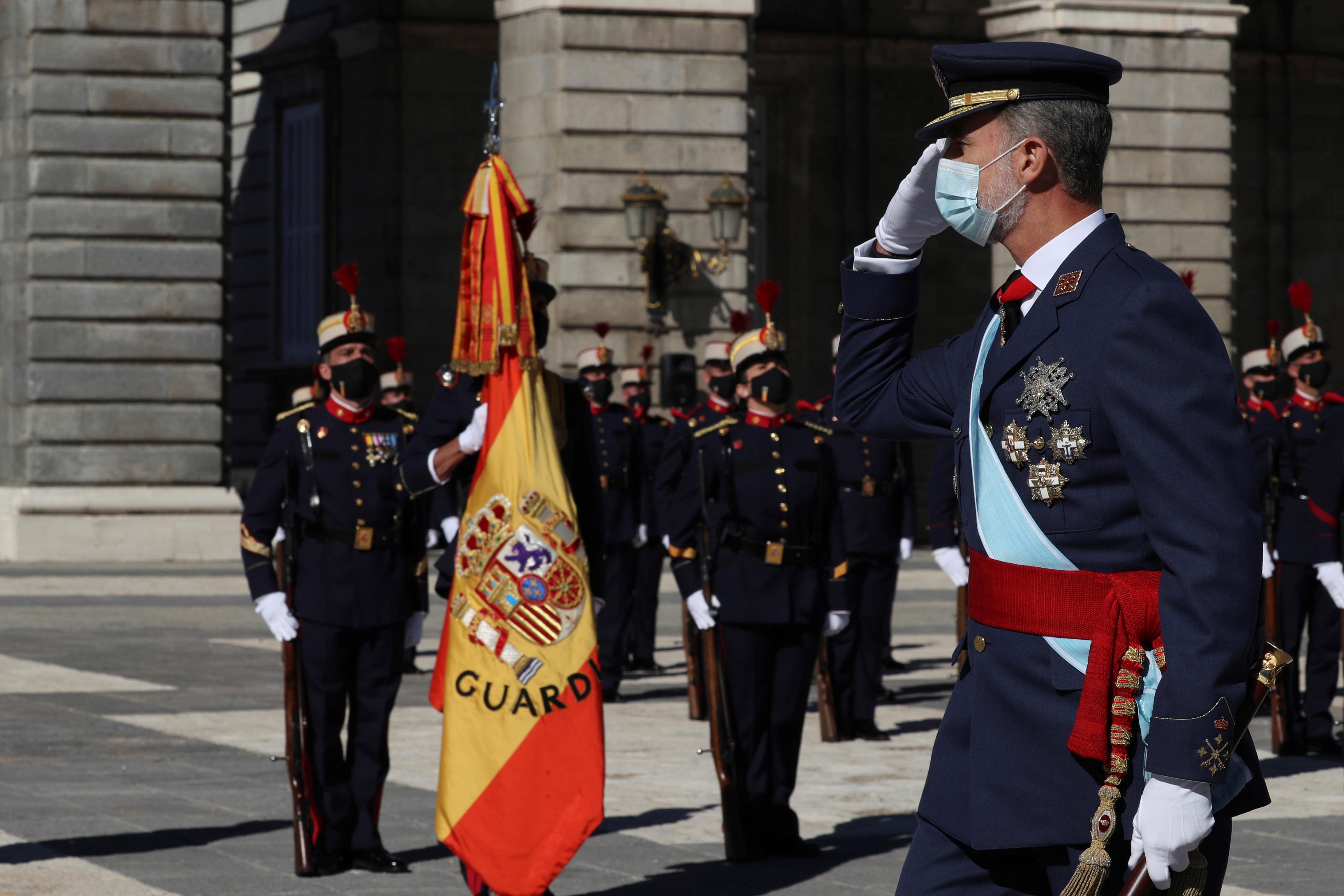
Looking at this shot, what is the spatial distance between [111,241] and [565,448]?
13258 mm

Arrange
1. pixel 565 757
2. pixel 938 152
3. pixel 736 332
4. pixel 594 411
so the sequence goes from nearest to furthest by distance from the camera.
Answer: pixel 938 152 < pixel 565 757 < pixel 736 332 < pixel 594 411

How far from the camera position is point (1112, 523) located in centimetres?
331

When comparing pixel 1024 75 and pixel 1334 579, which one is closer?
pixel 1024 75

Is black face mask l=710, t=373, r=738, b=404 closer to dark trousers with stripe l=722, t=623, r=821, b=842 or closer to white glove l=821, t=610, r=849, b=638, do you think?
white glove l=821, t=610, r=849, b=638

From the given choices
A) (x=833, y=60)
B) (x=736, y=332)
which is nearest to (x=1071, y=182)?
(x=736, y=332)

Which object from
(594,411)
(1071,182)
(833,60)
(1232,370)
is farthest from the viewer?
(833,60)

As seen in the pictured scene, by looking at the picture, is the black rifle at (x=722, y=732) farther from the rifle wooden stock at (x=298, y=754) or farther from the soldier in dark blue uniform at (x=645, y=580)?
the soldier in dark blue uniform at (x=645, y=580)

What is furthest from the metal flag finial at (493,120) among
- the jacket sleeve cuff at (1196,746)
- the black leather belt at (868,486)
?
the black leather belt at (868,486)

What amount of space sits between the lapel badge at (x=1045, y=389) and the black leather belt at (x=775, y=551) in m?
4.60

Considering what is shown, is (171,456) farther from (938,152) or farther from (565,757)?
(938,152)

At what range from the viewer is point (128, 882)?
21.0ft

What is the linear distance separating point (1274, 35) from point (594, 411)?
51.8 feet

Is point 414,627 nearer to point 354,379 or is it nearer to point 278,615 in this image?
point 278,615

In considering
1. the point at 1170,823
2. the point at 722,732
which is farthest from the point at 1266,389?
the point at 1170,823
